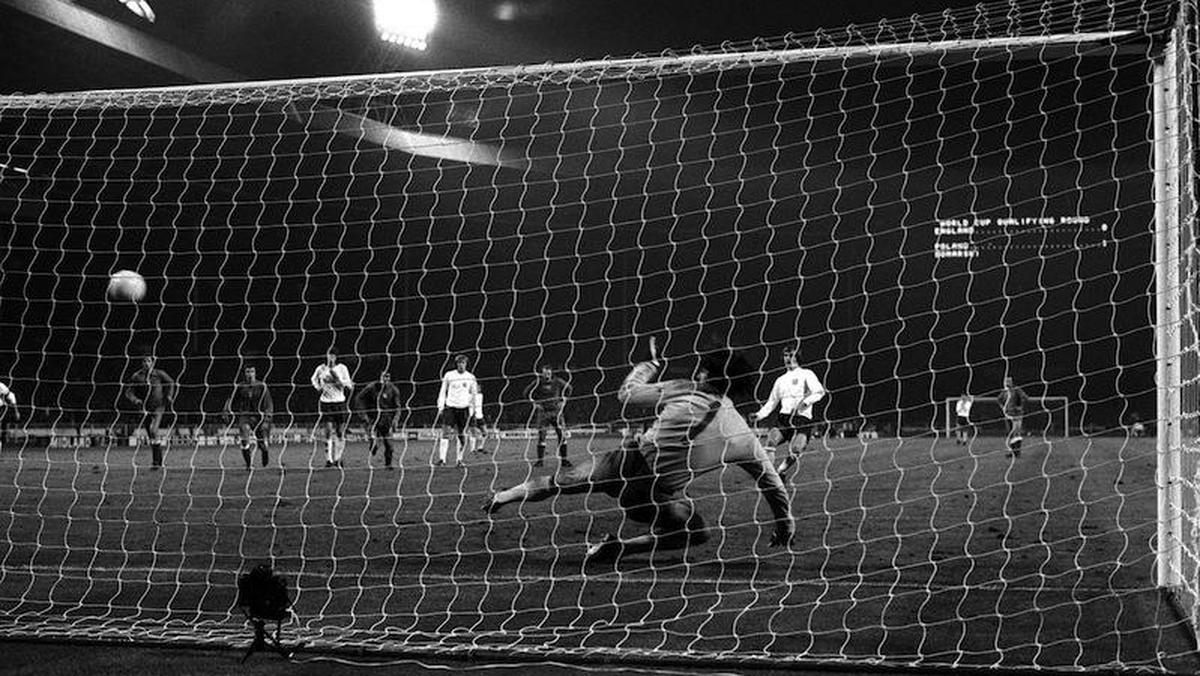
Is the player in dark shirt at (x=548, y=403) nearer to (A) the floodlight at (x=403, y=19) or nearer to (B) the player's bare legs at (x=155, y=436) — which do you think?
(B) the player's bare legs at (x=155, y=436)

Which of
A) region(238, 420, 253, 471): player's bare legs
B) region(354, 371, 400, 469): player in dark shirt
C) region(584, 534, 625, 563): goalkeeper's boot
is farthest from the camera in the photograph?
region(354, 371, 400, 469): player in dark shirt

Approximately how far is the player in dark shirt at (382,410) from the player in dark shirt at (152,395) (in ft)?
9.31

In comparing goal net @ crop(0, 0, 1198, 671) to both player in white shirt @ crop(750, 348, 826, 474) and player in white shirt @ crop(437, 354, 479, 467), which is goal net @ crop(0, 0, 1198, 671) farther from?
player in white shirt @ crop(750, 348, 826, 474)

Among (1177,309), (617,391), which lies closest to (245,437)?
(617,391)

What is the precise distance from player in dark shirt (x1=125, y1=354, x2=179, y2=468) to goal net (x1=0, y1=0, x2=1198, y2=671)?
0.72 ft

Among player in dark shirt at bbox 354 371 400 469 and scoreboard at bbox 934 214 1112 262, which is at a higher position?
scoreboard at bbox 934 214 1112 262

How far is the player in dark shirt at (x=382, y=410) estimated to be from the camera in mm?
15938

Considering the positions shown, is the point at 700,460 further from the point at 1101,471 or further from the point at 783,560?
the point at 1101,471

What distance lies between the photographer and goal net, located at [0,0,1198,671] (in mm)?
5465

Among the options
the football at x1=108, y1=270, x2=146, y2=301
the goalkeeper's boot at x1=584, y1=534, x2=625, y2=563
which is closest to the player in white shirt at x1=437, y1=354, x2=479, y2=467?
the football at x1=108, y1=270, x2=146, y2=301

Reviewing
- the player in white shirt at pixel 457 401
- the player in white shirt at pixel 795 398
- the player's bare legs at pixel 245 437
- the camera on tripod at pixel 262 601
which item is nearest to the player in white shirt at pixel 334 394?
the player's bare legs at pixel 245 437

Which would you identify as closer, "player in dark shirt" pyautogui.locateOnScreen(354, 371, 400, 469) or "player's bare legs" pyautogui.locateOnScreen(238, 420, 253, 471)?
"player's bare legs" pyautogui.locateOnScreen(238, 420, 253, 471)

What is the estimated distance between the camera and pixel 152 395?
16250 mm

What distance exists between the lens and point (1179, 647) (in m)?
4.71
